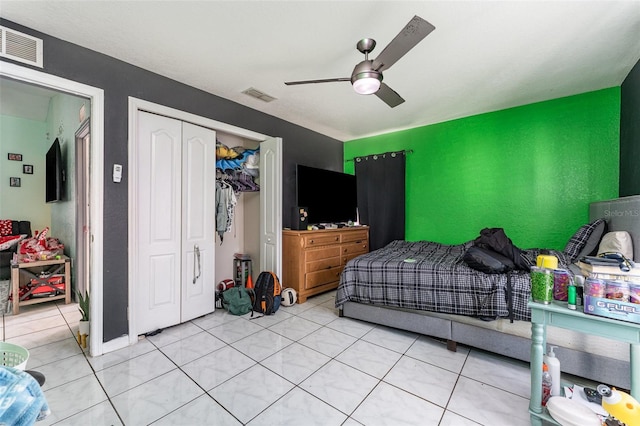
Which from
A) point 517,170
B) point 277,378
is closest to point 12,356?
point 277,378

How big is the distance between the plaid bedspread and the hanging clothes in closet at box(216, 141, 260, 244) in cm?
158

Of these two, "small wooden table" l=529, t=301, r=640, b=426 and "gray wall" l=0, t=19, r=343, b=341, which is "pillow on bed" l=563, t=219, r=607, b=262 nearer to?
"small wooden table" l=529, t=301, r=640, b=426

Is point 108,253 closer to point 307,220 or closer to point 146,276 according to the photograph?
point 146,276

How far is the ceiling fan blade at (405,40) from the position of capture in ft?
4.67

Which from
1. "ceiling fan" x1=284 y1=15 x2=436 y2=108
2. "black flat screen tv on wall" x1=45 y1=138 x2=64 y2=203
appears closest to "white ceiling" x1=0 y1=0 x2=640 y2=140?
"ceiling fan" x1=284 y1=15 x2=436 y2=108

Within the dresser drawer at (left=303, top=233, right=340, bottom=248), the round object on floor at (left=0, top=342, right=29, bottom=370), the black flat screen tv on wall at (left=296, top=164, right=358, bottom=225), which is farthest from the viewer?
the black flat screen tv on wall at (left=296, top=164, right=358, bottom=225)

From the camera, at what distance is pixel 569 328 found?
1284 millimetres

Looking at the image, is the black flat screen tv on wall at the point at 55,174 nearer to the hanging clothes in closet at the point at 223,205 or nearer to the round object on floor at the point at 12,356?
the hanging clothes in closet at the point at 223,205

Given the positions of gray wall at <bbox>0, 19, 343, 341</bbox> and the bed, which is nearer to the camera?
the bed

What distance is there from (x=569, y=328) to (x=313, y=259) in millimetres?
2561

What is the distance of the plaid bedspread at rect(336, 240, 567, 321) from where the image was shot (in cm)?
201

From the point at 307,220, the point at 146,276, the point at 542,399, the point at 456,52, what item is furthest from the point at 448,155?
the point at 146,276

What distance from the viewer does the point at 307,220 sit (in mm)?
3578

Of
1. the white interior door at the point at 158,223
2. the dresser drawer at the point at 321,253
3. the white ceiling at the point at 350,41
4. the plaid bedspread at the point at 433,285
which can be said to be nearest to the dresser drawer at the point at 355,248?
the dresser drawer at the point at 321,253
